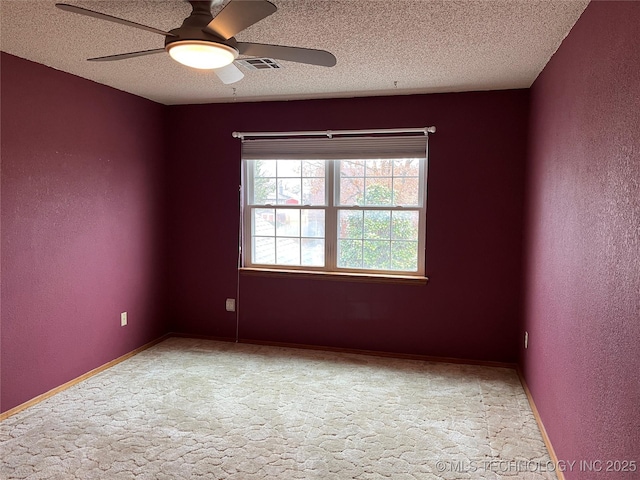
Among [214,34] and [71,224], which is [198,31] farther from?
[71,224]

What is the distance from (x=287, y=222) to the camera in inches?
171

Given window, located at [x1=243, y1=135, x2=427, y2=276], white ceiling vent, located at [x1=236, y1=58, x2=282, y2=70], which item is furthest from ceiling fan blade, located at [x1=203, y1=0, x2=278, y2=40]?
window, located at [x1=243, y1=135, x2=427, y2=276]

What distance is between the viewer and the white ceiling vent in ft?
9.68

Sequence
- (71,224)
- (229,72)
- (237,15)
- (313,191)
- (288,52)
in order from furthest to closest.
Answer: (313,191) → (71,224) → (229,72) → (288,52) → (237,15)

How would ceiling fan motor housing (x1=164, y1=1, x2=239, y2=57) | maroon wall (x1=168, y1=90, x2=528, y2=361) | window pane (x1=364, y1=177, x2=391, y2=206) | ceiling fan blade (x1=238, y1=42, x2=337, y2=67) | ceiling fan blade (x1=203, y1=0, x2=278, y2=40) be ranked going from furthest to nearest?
1. window pane (x1=364, y1=177, x2=391, y2=206)
2. maroon wall (x1=168, y1=90, x2=528, y2=361)
3. ceiling fan blade (x1=238, y1=42, x2=337, y2=67)
4. ceiling fan motor housing (x1=164, y1=1, x2=239, y2=57)
5. ceiling fan blade (x1=203, y1=0, x2=278, y2=40)

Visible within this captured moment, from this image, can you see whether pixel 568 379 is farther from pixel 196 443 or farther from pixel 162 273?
pixel 162 273

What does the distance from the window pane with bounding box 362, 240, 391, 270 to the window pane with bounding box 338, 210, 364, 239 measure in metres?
0.12

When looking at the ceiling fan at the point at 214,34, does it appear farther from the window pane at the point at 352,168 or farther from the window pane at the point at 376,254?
the window pane at the point at 376,254

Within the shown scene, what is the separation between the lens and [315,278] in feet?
13.8

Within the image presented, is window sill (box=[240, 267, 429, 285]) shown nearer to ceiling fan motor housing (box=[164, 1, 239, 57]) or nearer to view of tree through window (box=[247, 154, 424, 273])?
view of tree through window (box=[247, 154, 424, 273])

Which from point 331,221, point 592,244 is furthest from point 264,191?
point 592,244

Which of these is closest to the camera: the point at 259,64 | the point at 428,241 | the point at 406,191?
the point at 259,64

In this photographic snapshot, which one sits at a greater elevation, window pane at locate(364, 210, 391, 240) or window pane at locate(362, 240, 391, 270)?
window pane at locate(364, 210, 391, 240)

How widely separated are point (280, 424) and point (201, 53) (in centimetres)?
210
